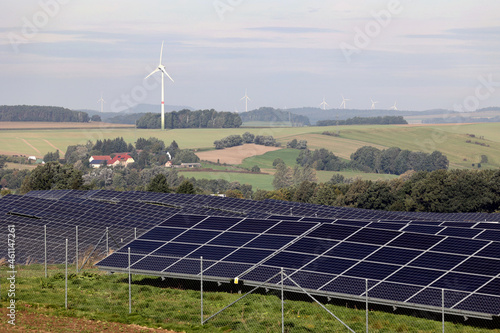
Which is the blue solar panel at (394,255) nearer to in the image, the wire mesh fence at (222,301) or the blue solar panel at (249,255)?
the wire mesh fence at (222,301)

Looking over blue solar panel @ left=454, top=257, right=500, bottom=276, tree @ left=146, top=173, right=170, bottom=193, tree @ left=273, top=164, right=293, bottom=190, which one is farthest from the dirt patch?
tree @ left=273, top=164, right=293, bottom=190

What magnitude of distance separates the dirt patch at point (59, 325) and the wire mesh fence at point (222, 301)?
0.53m

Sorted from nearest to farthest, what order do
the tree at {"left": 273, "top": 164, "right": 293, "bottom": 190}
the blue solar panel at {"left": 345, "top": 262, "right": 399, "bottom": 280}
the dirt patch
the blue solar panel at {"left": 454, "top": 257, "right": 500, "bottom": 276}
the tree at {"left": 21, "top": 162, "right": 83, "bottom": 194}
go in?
the dirt patch
the blue solar panel at {"left": 454, "top": 257, "right": 500, "bottom": 276}
the blue solar panel at {"left": 345, "top": 262, "right": 399, "bottom": 280}
the tree at {"left": 21, "top": 162, "right": 83, "bottom": 194}
the tree at {"left": 273, "top": 164, "right": 293, "bottom": 190}

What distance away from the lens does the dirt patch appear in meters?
20.5

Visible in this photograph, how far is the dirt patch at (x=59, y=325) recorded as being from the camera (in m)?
20.5

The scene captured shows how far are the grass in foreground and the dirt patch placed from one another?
0.90ft

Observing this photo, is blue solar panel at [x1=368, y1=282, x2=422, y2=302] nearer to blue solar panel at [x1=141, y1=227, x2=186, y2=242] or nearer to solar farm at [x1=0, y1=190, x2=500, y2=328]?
solar farm at [x1=0, y1=190, x2=500, y2=328]

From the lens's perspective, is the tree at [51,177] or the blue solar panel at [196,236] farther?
the tree at [51,177]

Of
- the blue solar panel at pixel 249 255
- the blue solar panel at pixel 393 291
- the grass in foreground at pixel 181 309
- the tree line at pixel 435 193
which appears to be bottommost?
the tree line at pixel 435 193

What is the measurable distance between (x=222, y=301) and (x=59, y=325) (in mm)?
6236

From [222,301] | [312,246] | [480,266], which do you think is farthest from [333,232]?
[480,266]

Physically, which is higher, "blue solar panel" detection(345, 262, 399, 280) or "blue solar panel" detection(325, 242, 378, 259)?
"blue solar panel" detection(325, 242, 378, 259)

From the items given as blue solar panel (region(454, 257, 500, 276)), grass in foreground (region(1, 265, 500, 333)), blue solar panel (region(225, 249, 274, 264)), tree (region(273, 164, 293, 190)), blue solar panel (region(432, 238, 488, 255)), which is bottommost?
tree (region(273, 164, 293, 190))

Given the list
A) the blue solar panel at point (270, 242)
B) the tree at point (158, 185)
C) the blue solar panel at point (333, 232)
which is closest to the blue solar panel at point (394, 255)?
the blue solar panel at point (333, 232)
